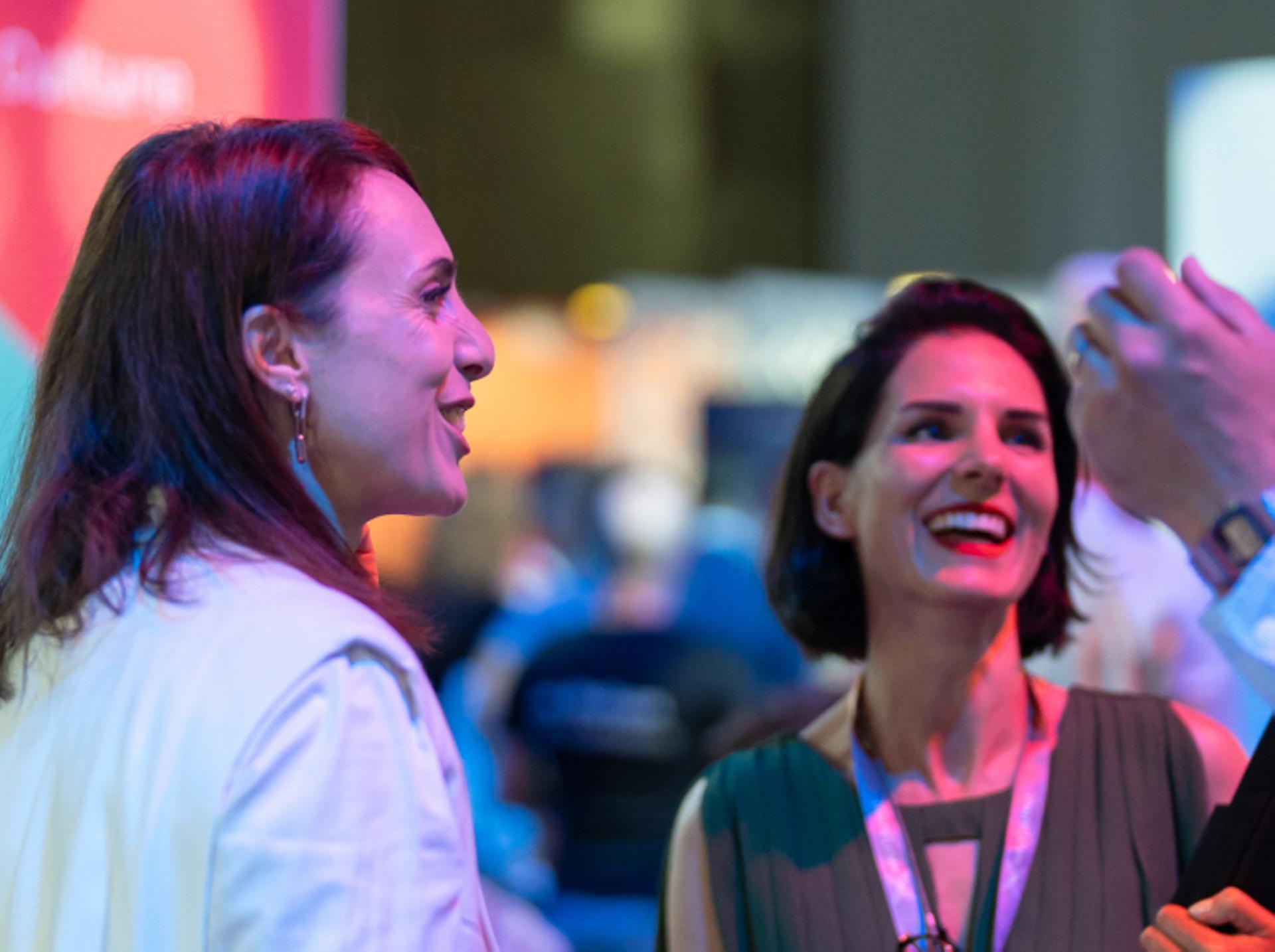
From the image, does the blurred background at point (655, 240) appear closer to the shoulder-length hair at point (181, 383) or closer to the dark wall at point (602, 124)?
the dark wall at point (602, 124)

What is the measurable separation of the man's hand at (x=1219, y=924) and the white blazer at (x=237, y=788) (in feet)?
2.17

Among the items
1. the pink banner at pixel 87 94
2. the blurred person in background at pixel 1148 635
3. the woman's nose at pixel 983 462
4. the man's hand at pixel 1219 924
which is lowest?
the blurred person in background at pixel 1148 635

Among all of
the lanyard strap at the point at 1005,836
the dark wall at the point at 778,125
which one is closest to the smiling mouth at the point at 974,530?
the lanyard strap at the point at 1005,836

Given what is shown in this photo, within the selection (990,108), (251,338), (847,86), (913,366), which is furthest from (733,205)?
(251,338)

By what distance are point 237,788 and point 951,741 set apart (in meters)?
1.04

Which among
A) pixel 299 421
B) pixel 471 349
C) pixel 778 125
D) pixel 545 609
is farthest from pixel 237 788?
pixel 778 125

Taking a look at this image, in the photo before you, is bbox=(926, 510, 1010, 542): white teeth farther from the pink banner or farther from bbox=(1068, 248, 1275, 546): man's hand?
the pink banner

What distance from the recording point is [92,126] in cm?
188

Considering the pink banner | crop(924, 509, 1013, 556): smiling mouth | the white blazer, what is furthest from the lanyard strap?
the pink banner

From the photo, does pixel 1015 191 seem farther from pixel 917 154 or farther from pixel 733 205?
pixel 733 205

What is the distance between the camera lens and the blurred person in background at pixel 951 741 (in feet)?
5.41

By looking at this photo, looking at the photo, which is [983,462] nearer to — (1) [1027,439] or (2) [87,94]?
(1) [1027,439]

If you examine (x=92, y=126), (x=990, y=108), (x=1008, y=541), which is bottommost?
(x=1008, y=541)

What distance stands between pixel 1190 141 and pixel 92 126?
10.8 ft
